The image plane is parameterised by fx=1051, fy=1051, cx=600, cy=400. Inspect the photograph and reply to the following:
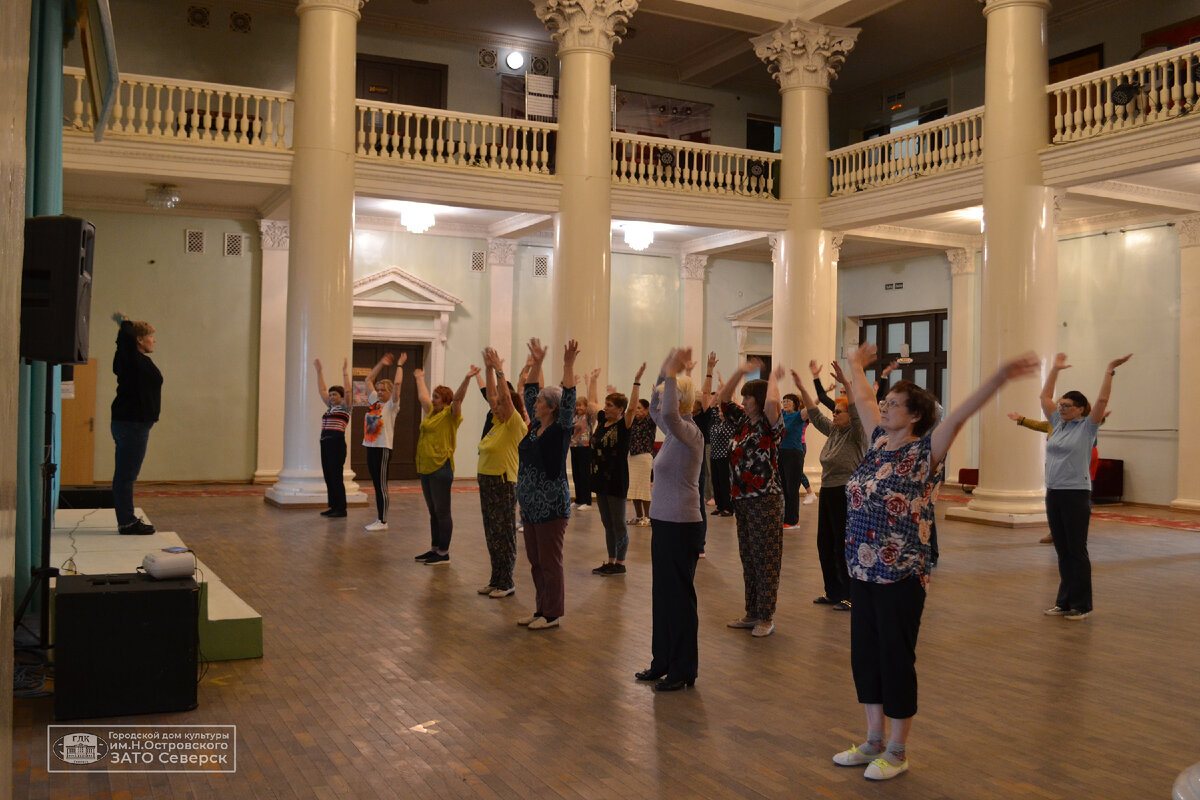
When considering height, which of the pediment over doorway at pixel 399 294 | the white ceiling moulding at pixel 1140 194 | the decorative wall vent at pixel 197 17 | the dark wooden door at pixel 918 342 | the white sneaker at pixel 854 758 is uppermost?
the decorative wall vent at pixel 197 17

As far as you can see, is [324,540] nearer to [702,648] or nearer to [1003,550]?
[702,648]

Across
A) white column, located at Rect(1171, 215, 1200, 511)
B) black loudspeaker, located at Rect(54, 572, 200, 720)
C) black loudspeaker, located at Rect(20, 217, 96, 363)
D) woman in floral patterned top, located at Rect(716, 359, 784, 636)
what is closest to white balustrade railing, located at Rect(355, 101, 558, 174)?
woman in floral patterned top, located at Rect(716, 359, 784, 636)

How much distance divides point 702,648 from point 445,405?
3.67m

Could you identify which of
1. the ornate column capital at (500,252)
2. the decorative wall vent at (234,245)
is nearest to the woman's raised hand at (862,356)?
the decorative wall vent at (234,245)

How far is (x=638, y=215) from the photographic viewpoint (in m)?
16.4

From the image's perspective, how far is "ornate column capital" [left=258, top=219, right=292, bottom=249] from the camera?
56.3 ft

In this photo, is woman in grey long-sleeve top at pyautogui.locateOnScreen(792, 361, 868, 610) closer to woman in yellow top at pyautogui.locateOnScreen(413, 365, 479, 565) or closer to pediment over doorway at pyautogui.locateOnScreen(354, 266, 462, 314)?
woman in yellow top at pyautogui.locateOnScreen(413, 365, 479, 565)

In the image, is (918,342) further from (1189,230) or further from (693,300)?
(1189,230)

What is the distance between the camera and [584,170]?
15398 mm

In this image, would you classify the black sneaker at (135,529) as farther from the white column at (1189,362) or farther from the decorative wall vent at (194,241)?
the white column at (1189,362)

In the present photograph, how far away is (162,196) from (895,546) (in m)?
13.7

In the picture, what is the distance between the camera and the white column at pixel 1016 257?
13.3 m

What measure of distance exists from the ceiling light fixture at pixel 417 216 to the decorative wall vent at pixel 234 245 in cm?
276

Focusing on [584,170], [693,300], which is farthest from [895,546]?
[693,300]
